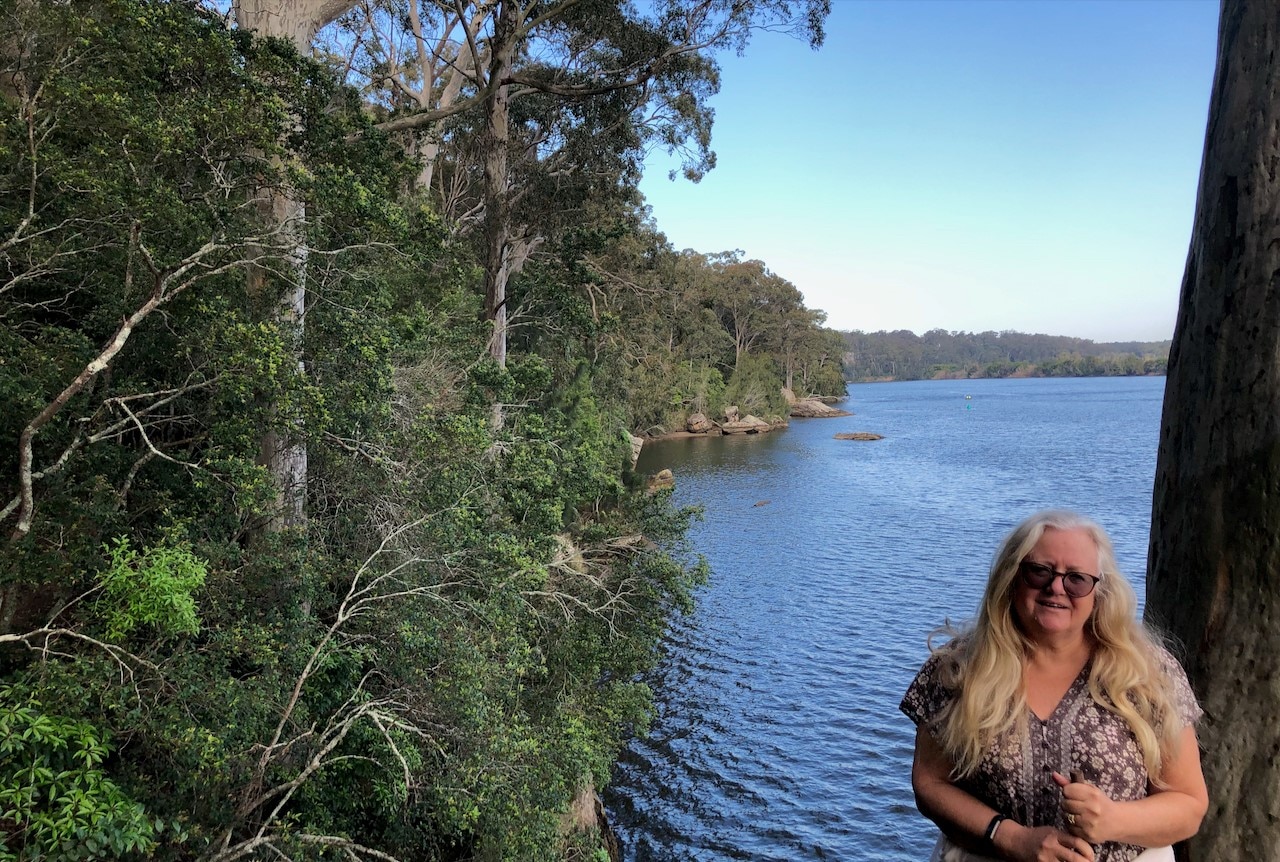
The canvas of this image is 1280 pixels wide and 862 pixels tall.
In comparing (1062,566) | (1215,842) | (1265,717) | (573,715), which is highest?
(1062,566)

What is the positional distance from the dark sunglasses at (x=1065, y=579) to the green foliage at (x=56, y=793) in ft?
14.9

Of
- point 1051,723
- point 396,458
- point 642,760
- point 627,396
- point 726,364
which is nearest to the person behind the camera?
point 1051,723

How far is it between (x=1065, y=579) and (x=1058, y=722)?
314 millimetres

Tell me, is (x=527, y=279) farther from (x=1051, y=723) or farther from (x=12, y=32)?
(x=1051, y=723)

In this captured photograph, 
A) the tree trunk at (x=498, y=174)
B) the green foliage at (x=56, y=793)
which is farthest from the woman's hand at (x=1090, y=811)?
the tree trunk at (x=498, y=174)

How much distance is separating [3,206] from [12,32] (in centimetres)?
131

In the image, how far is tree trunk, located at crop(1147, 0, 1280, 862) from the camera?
181cm

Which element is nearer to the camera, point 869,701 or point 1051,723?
point 1051,723

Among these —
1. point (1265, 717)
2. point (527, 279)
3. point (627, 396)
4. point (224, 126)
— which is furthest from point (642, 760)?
point (627, 396)

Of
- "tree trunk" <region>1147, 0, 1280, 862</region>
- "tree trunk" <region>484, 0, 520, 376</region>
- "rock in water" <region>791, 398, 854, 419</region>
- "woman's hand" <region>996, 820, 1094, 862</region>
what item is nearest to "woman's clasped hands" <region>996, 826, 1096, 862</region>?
"woman's hand" <region>996, 820, 1094, 862</region>

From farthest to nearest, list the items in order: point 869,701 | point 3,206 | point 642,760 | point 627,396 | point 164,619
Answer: point 627,396 → point 869,701 → point 642,760 → point 3,206 → point 164,619

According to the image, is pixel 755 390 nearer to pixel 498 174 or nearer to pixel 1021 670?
pixel 498 174

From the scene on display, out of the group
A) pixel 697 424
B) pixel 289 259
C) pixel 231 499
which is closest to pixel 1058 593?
pixel 231 499

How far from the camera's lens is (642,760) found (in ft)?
37.7
